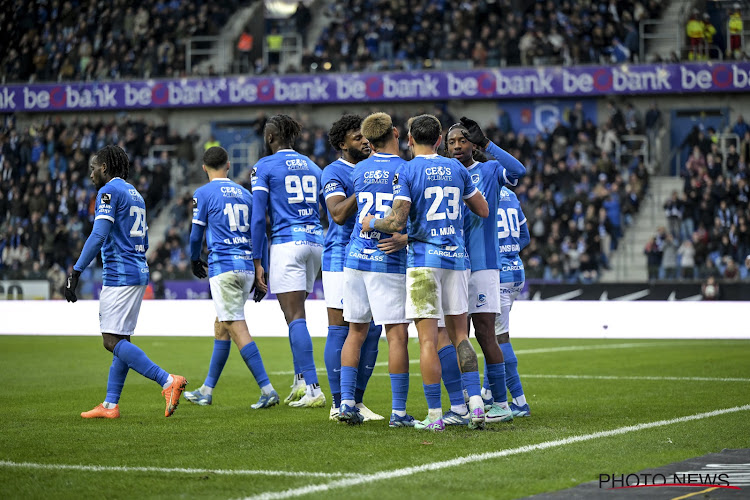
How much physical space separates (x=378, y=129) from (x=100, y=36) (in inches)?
1212

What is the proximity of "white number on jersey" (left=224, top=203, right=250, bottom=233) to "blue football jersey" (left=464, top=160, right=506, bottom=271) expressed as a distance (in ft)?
8.06

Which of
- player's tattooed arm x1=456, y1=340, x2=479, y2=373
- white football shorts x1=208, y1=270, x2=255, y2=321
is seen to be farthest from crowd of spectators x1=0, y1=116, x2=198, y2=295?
player's tattooed arm x1=456, y1=340, x2=479, y2=373

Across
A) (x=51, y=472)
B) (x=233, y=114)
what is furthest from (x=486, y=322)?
(x=233, y=114)

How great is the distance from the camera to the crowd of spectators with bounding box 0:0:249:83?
36.1 metres

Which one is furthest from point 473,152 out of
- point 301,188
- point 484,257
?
point 301,188

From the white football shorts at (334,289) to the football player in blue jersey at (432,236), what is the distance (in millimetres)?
1273

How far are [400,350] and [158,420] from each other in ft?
7.26

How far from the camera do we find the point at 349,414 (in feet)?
27.6

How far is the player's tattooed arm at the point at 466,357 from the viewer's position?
8203mm

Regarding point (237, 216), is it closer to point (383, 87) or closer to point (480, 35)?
point (383, 87)

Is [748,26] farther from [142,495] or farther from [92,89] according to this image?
[142,495]

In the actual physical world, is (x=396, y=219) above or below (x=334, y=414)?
above

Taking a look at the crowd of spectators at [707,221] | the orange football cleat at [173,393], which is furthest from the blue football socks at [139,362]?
the crowd of spectators at [707,221]

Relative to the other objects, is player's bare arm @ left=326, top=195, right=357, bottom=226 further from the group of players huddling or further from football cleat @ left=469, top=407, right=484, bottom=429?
football cleat @ left=469, top=407, right=484, bottom=429
